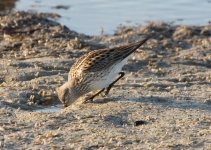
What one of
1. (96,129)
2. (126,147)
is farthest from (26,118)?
(126,147)

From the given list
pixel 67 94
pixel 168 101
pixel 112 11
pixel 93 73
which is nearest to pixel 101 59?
pixel 93 73

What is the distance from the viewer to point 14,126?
312 inches

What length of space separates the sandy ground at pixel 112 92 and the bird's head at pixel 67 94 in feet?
0.50

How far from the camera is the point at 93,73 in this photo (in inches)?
352

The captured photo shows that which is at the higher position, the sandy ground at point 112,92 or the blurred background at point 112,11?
the blurred background at point 112,11

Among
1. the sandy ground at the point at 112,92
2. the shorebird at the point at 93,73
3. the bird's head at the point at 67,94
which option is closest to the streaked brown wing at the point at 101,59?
the shorebird at the point at 93,73

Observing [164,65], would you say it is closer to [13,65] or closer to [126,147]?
[13,65]

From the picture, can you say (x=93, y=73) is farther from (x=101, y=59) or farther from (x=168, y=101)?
(x=168, y=101)

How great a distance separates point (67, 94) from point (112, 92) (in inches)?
32.5

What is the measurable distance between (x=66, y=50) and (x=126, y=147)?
5198 mm

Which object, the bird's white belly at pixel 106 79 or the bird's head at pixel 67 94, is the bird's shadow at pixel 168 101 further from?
the bird's head at pixel 67 94

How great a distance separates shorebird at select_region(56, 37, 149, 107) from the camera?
352 inches

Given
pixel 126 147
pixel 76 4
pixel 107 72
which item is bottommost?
pixel 126 147

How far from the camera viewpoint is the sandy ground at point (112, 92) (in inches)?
296
